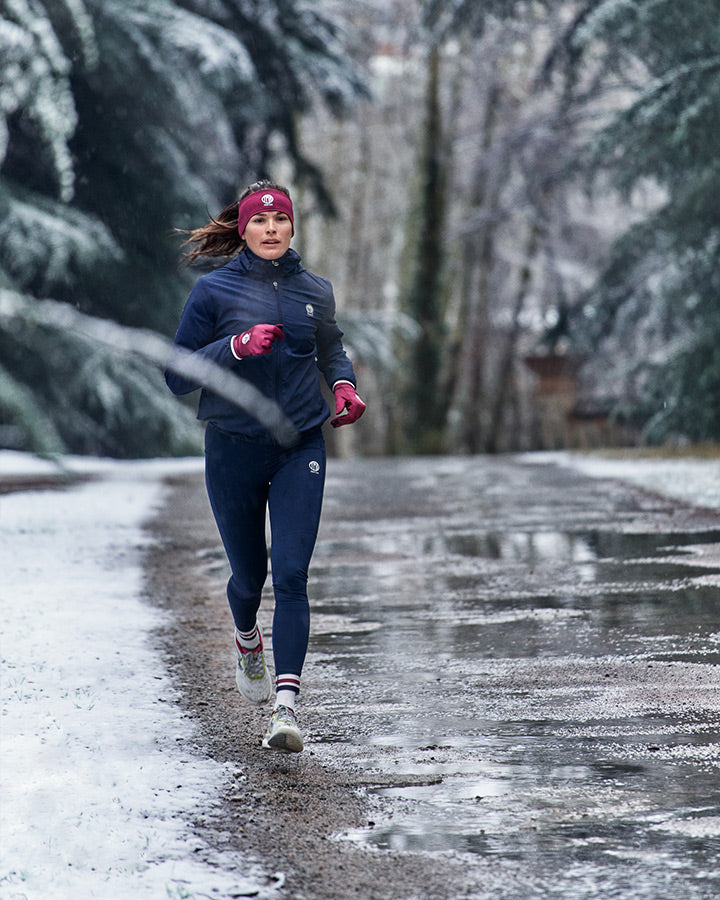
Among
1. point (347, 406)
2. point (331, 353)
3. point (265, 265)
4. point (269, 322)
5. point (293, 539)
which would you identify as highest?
point (265, 265)

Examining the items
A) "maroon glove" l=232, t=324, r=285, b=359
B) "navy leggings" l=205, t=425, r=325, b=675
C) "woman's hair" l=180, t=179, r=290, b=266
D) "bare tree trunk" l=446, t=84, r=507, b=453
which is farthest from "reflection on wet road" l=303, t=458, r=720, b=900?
"bare tree trunk" l=446, t=84, r=507, b=453

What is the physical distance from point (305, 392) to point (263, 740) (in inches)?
47.1

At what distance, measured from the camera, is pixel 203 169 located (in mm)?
15938

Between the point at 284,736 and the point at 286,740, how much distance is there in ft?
0.05

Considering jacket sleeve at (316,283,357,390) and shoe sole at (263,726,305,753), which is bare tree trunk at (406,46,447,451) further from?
shoe sole at (263,726,305,753)

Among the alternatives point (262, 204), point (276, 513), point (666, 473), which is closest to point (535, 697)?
point (276, 513)

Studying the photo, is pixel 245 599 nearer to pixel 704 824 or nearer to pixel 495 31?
pixel 704 824

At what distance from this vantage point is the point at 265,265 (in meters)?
5.34

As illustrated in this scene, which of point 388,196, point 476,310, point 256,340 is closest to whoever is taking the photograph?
point 256,340

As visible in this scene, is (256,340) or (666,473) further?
(666,473)

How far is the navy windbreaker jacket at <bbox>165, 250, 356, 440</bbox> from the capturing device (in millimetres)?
5203

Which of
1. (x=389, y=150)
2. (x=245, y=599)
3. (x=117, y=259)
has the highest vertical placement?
(x=389, y=150)

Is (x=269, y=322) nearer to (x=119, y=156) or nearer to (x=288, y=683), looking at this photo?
(x=288, y=683)

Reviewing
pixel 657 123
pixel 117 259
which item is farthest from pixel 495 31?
pixel 117 259
